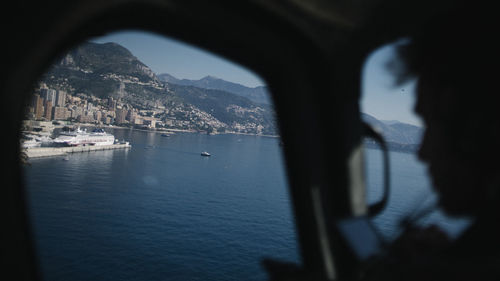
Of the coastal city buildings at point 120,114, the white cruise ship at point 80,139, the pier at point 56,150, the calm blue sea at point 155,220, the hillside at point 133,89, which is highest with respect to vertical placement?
the hillside at point 133,89

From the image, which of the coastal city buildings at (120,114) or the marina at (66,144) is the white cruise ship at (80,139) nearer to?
the marina at (66,144)

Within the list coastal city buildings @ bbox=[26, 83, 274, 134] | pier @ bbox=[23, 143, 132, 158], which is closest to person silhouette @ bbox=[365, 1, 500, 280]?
coastal city buildings @ bbox=[26, 83, 274, 134]

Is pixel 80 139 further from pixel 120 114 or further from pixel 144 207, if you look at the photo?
pixel 120 114

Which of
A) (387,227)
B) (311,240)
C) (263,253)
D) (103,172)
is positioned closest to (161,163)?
(103,172)

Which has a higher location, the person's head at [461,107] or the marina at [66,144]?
the person's head at [461,107]

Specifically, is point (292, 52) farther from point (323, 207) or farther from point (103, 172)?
point (103, 172)

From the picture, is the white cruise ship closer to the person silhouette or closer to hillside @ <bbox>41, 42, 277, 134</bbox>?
hillside @ <bbox>41, 42, 277, 134</bbox>

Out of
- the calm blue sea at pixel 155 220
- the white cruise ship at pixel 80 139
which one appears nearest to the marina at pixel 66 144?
the white cruise ship at pixel 80 139
